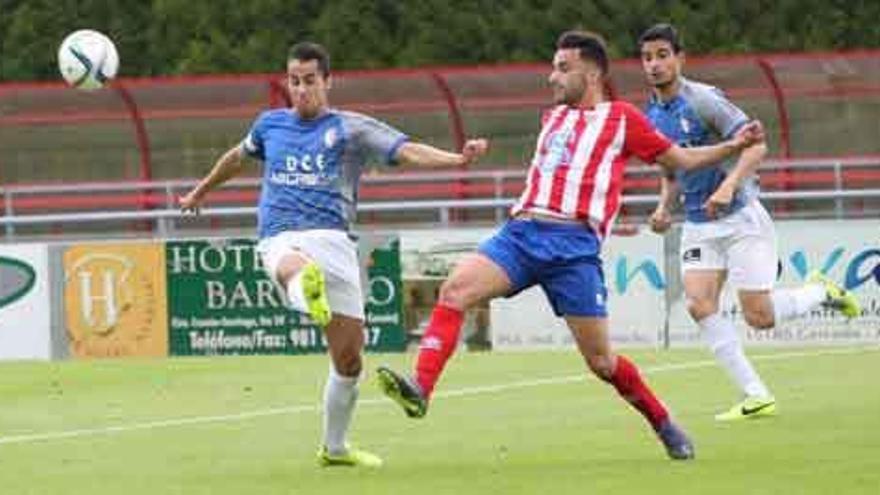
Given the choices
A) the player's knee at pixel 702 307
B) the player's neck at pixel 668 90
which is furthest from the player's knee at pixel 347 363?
the player's knee at pixel 702 307

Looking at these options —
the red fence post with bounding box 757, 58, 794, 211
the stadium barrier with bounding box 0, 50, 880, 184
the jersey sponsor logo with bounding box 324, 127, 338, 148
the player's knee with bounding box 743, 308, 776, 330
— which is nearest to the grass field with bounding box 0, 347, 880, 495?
the player's knee with bounding box 743, 308, 776, 330

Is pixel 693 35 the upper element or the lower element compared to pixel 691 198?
upper

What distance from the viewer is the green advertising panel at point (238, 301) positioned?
86.4ft

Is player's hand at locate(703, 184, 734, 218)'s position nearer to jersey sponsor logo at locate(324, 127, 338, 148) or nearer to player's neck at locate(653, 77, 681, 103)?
player's neck at locate(653, 77, 681, 103)

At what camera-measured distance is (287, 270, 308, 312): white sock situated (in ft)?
44.3

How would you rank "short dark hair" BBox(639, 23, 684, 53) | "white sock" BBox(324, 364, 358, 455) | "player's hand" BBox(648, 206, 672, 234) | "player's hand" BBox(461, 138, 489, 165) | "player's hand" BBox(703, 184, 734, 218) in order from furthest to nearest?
"player's hand" BBox(648, 206, 672, 234) → "short dark hair" BBox(639, 23, 684, 53) → "player's hand" BBox(703, 184, 734, 218) → "white sock" BBox(324, 364, 358, 455) → "player's hand" BBox(461, 138, 489, 165)

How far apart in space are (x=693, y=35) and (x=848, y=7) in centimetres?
245

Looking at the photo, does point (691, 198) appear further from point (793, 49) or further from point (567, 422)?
point (793, 49)

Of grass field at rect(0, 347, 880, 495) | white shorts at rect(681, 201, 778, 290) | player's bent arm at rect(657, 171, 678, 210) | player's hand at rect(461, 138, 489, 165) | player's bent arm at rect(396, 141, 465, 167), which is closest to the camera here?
grass field at rect(0, 347, 880, 495)

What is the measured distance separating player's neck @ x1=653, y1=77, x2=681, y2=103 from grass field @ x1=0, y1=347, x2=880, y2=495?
6.05ft

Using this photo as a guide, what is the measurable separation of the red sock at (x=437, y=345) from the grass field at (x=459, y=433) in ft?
1.62

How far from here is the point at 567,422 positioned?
16578 millimetres

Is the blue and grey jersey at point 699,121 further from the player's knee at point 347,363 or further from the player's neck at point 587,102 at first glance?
the player's knee at point 347,363

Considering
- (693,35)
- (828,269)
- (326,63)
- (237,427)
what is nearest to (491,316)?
(828,269)
